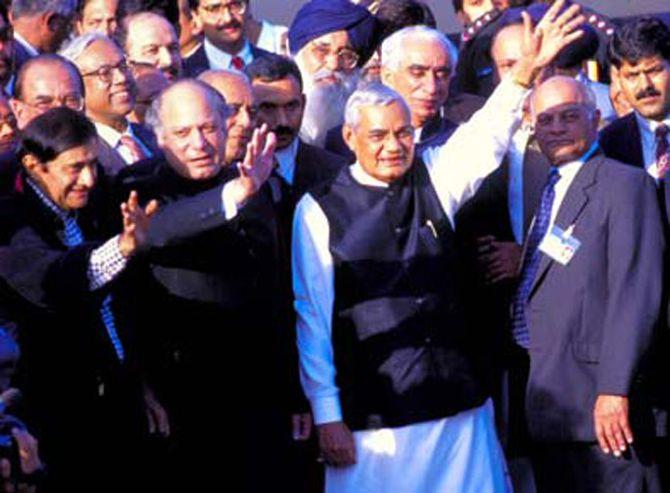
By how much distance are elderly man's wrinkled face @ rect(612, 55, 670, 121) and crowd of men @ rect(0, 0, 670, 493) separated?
2.09 ft

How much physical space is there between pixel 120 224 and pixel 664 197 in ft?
6.55

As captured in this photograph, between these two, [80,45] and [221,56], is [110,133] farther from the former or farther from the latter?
[221,56]

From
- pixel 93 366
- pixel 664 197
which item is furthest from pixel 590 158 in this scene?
pixel 93 366

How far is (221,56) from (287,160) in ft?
4.89

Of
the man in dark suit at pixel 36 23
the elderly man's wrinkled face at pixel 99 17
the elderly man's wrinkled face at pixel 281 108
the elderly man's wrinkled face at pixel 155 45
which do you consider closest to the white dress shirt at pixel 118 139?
the elderly man's wrinkled face at pixel 281 108

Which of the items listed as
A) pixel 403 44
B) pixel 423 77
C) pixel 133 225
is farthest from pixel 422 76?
pixel 133 225

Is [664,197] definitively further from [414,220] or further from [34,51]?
[34,51]

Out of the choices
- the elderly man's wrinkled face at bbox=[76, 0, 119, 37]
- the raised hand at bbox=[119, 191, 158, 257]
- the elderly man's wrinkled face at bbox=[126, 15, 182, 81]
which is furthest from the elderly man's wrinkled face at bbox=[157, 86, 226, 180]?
the elderly man's wrinkled face at bbox=[76, 0, 119, 37]

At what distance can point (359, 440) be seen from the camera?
24.4 feet

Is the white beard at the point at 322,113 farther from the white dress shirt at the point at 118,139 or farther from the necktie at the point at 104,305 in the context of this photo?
the necktie at the point at 104,305

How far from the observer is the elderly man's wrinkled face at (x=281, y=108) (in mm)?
8047

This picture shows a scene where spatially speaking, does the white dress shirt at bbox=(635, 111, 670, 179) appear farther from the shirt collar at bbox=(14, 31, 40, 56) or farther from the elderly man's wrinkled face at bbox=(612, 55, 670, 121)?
the shirt collar at bbox=(14, 31, 40, 56)

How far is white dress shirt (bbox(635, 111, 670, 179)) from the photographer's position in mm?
8328

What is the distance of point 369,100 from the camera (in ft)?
24.6
